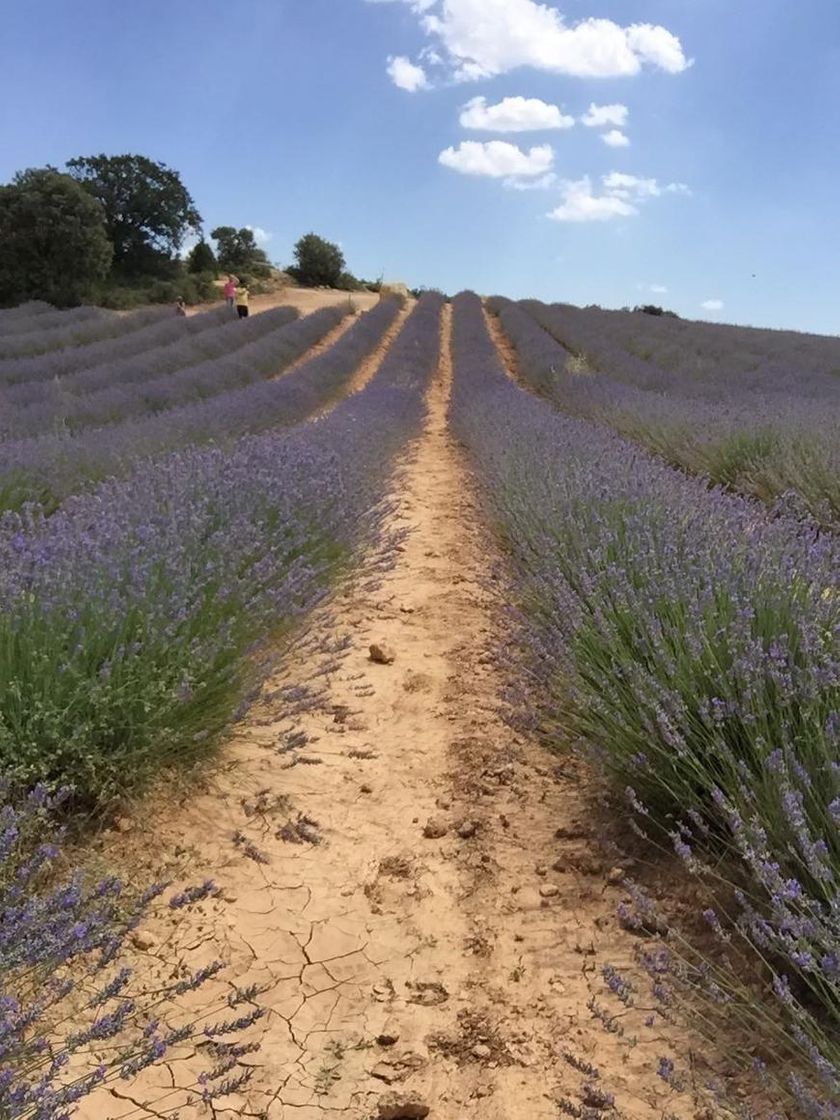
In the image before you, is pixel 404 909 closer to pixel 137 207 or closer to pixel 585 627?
pixel 585 627

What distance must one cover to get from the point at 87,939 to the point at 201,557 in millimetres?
1576

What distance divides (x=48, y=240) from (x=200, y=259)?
8427 mm

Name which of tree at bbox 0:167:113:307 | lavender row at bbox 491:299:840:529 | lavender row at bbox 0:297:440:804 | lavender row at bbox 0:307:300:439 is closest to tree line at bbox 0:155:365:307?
tree at bbox 0:167:113:307

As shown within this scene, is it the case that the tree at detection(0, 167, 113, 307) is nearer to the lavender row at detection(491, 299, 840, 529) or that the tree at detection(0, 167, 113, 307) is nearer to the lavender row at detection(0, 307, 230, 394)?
the lavender row at detection(0, 307, 230, 394)

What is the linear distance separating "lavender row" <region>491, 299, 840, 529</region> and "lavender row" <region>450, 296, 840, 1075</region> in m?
0.98

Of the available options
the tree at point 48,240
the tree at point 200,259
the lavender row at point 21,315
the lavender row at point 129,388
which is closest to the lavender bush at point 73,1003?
the lavender row at point 129,388

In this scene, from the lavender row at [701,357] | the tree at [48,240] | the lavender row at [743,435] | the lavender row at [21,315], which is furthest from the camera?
the tree at [48,240]

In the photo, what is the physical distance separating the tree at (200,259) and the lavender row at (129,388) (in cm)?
1715

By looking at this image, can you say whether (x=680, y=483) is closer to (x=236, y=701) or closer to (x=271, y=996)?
(x=236, y=701)

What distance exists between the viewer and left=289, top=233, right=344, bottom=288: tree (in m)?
32.2

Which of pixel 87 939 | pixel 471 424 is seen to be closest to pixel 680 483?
pixel 87 939

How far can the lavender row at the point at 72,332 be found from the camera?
13.4 m

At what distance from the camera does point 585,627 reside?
8.89 ft

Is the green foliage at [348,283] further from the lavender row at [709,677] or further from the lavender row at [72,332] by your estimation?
the lavender row at [709,677]
